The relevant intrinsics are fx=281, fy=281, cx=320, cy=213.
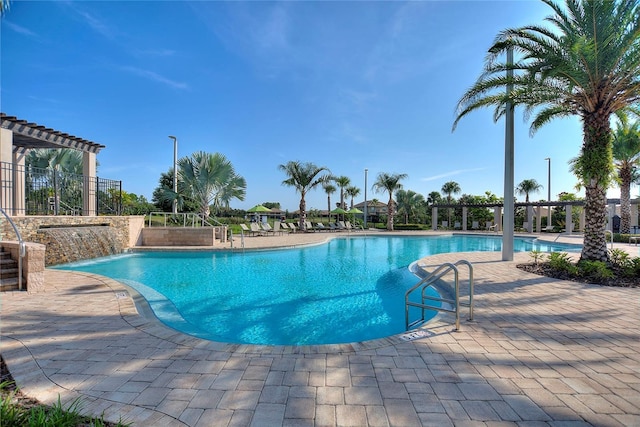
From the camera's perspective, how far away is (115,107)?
14953 mm

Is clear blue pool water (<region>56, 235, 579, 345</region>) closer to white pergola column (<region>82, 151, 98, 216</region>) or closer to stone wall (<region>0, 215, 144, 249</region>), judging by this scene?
stone wall (<region>0, 215, 144, 249</region>)

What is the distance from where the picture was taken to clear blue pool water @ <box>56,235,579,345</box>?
16.1 ft

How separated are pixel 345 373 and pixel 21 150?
18107 mm

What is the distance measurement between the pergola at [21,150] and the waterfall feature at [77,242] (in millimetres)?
1868

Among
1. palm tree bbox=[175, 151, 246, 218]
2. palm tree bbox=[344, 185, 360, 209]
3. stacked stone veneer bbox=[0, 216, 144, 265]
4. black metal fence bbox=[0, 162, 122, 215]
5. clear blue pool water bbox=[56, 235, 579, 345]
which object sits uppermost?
palm tree bbox=[344, 185, 360, 209]

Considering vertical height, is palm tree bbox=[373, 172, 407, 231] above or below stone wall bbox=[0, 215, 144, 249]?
above

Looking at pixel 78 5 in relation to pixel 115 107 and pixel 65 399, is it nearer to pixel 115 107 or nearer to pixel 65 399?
pixel 115 107

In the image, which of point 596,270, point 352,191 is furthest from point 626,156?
point 352,191

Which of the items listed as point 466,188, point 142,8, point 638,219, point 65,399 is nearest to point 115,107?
point 142,8

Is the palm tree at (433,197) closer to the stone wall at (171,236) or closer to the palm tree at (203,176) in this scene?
the palm tree at (203,176)

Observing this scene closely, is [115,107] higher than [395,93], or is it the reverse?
[395,93]

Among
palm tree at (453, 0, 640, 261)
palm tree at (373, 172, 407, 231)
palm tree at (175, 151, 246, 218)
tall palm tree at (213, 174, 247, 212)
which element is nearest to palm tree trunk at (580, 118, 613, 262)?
palm tree at (453, 0, 640, 261)

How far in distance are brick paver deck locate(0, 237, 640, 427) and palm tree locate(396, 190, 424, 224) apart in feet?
111

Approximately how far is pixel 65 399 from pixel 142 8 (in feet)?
34.4
